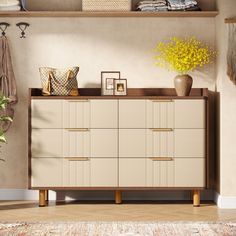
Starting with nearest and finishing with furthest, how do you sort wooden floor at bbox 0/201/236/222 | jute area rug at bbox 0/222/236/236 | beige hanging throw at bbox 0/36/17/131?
jute area rug at bbox 0/222/236/236
wooden floor at bbox 0/201/236/222
beige hanging throw at bbox 0/36/17/131

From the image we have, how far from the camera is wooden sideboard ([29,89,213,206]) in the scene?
6.11 meters

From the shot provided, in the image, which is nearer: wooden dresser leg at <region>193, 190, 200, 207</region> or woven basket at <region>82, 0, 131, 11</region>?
wooden dresser leg at <region>193, 190, 200, 207</region>

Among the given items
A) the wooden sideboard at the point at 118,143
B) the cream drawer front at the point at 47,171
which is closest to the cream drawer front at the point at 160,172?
the wooden sideboard at the point at 118,143

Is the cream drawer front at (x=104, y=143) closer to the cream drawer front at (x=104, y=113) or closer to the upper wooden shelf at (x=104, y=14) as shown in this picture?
the cream drawer front at (x=104, y=113)

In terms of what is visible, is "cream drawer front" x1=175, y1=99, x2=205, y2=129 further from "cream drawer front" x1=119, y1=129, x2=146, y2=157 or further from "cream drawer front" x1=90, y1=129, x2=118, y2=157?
"cream drawer front" x1=90, y1=129, x2=118, y2=157

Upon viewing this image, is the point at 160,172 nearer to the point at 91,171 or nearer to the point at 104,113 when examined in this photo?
the point at 91,171

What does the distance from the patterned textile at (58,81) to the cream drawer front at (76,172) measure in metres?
0.62

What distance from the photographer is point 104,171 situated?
613cm

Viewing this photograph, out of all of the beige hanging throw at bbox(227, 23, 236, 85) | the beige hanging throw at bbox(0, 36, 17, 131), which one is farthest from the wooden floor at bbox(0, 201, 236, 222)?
the beige hanging throw at bbox(227, 23, 236, 85)

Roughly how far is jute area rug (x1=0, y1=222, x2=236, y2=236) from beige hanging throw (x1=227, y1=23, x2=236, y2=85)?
1.54 meters

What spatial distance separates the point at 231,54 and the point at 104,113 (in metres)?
1.26

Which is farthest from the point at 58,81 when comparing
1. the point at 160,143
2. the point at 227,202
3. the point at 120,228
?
the point at 227,202

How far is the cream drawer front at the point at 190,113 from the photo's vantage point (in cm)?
610

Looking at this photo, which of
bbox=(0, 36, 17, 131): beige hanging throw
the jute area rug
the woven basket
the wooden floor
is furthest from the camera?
bbox=(0, 36, 17, 131): beige hanging throw
